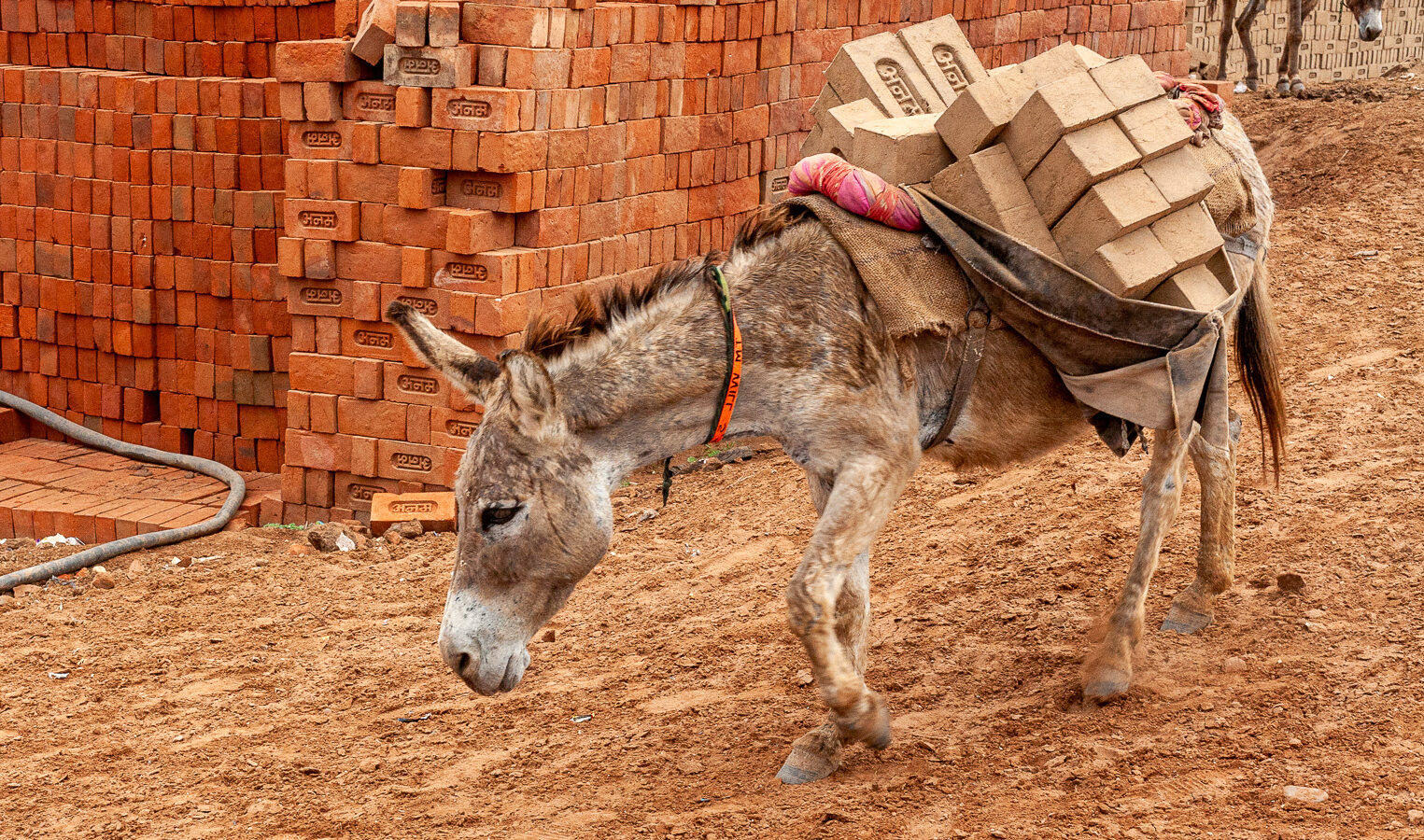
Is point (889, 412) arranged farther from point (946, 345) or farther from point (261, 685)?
point (261, 685)

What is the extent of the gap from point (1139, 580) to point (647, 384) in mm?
1832

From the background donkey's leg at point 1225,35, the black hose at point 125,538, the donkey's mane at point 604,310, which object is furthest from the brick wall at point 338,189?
the background donkey's leg at point 1225,35

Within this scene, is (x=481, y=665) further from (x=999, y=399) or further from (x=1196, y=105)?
(x=1196, y=105)

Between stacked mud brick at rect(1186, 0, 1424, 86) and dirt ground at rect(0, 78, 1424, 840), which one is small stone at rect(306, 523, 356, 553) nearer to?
dirt ground at rect(0, 78, 1424, 840)

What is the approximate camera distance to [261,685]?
5.38m

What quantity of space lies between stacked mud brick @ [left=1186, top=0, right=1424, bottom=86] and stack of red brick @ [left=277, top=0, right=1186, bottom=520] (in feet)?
40.7

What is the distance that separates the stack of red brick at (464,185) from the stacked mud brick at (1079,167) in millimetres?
2948

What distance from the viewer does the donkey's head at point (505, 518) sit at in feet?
11.5

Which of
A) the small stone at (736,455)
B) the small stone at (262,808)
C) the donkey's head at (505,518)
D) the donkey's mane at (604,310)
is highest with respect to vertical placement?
the donkey's mane at (604,310)

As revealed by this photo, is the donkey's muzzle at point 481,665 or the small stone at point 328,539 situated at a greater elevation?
the donkey's muzzle at point 481,665

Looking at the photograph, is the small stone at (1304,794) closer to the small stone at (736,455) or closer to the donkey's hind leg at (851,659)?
the donkey's hind leg at (851,659)

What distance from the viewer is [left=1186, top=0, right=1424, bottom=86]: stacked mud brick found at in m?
18.4

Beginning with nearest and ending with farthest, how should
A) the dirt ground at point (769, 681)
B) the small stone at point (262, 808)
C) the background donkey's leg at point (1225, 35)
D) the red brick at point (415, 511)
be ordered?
the dirt ground at point (769, 681), the small stone at point (262, 808), the red brick at point (415, 511), the background donkey's leg at point (1225, 35)

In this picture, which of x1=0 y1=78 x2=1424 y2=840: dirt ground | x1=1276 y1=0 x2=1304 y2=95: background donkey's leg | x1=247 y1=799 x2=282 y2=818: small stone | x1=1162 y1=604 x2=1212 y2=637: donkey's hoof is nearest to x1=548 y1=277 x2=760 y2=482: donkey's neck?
x1=0 y1=78 x2=1424 y2=840: dirt ground
